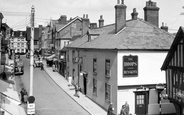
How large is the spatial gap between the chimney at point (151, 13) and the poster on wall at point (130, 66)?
25.9ft

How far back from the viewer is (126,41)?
18.8 m

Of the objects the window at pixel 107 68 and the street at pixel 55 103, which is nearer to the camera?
the street at pixel 55 103

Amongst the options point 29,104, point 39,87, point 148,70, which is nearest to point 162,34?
point 148,70

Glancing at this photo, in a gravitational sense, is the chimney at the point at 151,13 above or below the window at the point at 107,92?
above

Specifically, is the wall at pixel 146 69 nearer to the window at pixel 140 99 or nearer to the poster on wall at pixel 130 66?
the poster on wall at pixel 130 66

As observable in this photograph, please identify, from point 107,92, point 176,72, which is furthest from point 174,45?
point 107,92

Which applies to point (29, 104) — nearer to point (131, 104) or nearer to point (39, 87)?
point (131, 104)

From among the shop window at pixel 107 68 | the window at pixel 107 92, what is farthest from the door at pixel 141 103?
the shop window at pixel 107 68

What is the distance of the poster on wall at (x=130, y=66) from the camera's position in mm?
18145

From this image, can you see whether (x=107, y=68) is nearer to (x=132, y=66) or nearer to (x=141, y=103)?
(x=132, y=66)

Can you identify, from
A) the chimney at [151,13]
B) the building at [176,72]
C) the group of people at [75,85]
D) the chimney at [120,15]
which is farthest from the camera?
the group of people at [75,85]

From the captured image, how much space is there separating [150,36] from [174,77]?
632 centimetres

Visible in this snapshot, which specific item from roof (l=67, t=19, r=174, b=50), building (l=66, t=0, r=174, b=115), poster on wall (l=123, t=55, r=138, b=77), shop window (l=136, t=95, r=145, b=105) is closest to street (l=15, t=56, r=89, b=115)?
building (l=66, t=0, r=174, b=115)

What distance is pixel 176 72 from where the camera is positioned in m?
14.8
